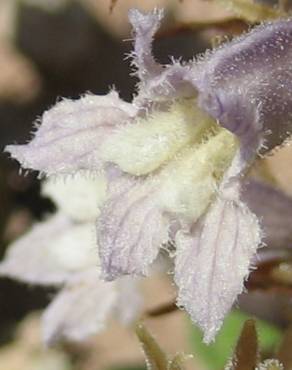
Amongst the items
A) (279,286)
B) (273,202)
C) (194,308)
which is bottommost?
(194,308)

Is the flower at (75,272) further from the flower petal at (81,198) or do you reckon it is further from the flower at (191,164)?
the flower at (191,164)

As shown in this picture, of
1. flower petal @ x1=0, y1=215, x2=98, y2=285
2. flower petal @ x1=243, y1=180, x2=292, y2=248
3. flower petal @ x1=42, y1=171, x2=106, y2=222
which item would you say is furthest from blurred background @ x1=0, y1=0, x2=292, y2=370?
flower petal @ x1=243, y1=180, x2=292, y2=248

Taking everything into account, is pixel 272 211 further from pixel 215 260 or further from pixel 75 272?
pixel 75 272

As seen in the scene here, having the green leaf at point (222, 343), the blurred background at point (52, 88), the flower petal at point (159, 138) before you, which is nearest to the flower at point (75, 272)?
the green leaf at point (222, 343)

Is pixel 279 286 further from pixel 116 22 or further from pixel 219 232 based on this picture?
pixel 116 22

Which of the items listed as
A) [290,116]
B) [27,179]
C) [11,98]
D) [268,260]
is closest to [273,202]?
[268,260]

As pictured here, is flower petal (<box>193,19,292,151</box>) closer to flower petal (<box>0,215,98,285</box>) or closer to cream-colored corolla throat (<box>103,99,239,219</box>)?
cream-colored corolla throat (<box>103,99,239,219</box>)
